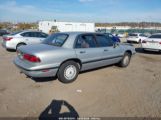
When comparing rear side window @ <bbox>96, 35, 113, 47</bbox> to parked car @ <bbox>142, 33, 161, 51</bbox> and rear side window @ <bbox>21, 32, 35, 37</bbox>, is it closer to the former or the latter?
parked car @ <bbox>142, 33, 161, 51</bbox>

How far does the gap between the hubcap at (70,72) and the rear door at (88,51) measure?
1.31 feet

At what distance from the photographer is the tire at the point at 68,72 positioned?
5.34 meters

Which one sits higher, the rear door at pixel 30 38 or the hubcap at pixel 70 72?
the rear door at pixel 30 38

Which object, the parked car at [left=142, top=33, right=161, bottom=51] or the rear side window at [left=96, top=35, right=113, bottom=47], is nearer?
the rear side window at [left=96, top=35, right=113, bottom=47]

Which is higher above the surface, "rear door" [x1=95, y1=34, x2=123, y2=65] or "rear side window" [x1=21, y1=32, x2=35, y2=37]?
"rear side window" [x1=21, y1=32, x2=35, y2=37]

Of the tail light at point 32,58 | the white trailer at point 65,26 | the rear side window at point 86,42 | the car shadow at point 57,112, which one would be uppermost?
the white trailer at point 65,26

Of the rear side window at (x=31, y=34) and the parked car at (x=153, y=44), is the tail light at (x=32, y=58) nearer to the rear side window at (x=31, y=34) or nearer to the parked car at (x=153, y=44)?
the rear side window at (x=31, y=34)

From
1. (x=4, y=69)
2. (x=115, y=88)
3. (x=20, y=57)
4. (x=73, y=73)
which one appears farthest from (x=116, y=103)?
(x=4, y=69)

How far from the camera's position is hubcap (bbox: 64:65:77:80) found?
547 centimetres

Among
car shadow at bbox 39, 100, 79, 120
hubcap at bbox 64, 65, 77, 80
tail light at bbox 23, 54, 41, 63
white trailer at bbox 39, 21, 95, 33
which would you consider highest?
white trailer at bbox 39, 21, 95, 33

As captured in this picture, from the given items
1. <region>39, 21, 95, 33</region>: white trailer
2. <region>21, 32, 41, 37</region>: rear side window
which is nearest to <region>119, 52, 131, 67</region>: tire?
<region>21, 32, 41, 37</region>: rear side window

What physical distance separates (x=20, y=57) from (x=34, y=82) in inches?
36.2

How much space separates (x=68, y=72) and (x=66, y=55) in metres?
0.60

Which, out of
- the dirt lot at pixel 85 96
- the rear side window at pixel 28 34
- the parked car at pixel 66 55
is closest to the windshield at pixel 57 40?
the parked car at pixel 66 55
